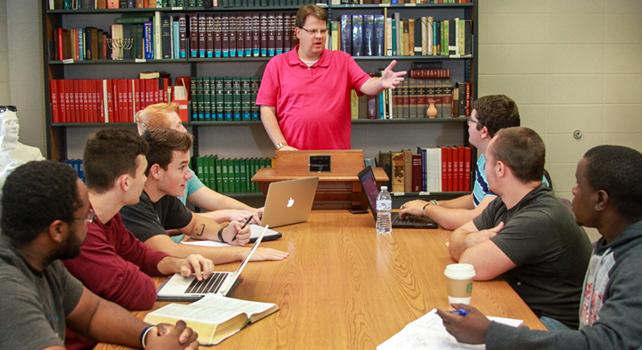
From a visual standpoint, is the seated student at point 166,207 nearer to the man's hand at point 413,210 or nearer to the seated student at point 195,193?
the seated student at point 195,193

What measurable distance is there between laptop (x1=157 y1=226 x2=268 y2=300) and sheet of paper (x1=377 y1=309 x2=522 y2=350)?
543 mm

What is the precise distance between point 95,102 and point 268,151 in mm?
1331

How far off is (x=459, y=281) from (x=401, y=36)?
3.62 meters

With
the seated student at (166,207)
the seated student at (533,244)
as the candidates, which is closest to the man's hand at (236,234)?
the seated student at (166,207)

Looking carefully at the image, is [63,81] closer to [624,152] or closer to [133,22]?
[133,22]

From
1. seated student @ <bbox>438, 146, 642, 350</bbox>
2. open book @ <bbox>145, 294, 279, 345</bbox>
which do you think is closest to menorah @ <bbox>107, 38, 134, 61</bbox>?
open book @ <bbox>145, 294, 279, 345</bbox>

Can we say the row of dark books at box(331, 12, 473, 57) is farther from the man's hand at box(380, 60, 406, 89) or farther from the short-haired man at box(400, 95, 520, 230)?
the short-haired man at box(400, 95, 520, 230)

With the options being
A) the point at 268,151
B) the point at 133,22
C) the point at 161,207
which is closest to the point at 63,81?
the point at 133,22

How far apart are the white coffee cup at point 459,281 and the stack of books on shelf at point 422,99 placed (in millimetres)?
3485

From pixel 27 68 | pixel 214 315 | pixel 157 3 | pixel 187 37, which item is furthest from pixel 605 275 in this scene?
pixel 27 68

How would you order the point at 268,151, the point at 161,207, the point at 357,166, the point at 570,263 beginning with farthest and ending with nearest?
the point at 268,151 → the point at 357,166 → the point at 161,207 → the point at 570,263

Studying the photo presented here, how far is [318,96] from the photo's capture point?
15.5ft

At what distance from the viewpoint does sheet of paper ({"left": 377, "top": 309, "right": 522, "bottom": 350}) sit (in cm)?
170

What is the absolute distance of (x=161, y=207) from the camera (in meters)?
2.97
